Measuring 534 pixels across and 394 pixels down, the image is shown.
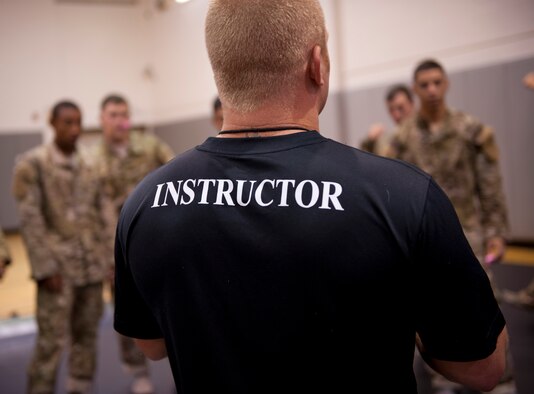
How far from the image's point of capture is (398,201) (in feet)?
3.18

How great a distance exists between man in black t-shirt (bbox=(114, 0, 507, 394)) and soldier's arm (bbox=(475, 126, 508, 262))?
98.9 inches

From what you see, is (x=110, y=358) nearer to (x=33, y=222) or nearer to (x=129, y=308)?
(x=33, y=222)

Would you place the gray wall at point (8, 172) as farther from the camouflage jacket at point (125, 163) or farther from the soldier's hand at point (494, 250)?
the soldier's hand at point (494, 250)

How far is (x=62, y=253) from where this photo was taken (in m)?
3.57

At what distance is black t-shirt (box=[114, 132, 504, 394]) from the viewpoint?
98 centimetres

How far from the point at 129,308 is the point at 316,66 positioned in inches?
27.7

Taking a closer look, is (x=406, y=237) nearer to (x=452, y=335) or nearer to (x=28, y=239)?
(x=452, y=335)

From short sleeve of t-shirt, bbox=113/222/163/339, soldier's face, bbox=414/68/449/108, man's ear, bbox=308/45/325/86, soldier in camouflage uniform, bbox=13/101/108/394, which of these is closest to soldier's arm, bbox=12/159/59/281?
soldier in camouflage uniform, bbox=13/101/108/394

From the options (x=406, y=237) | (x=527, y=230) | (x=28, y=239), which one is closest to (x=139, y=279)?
(x=406, y=237)

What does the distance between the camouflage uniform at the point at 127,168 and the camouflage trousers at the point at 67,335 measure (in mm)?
381

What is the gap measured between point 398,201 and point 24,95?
43.5 ft

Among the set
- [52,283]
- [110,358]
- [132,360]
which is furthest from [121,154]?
[110,358]

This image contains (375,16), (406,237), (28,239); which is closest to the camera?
(406,237)

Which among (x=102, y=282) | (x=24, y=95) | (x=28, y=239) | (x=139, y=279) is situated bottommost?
(x=102, y=282)
